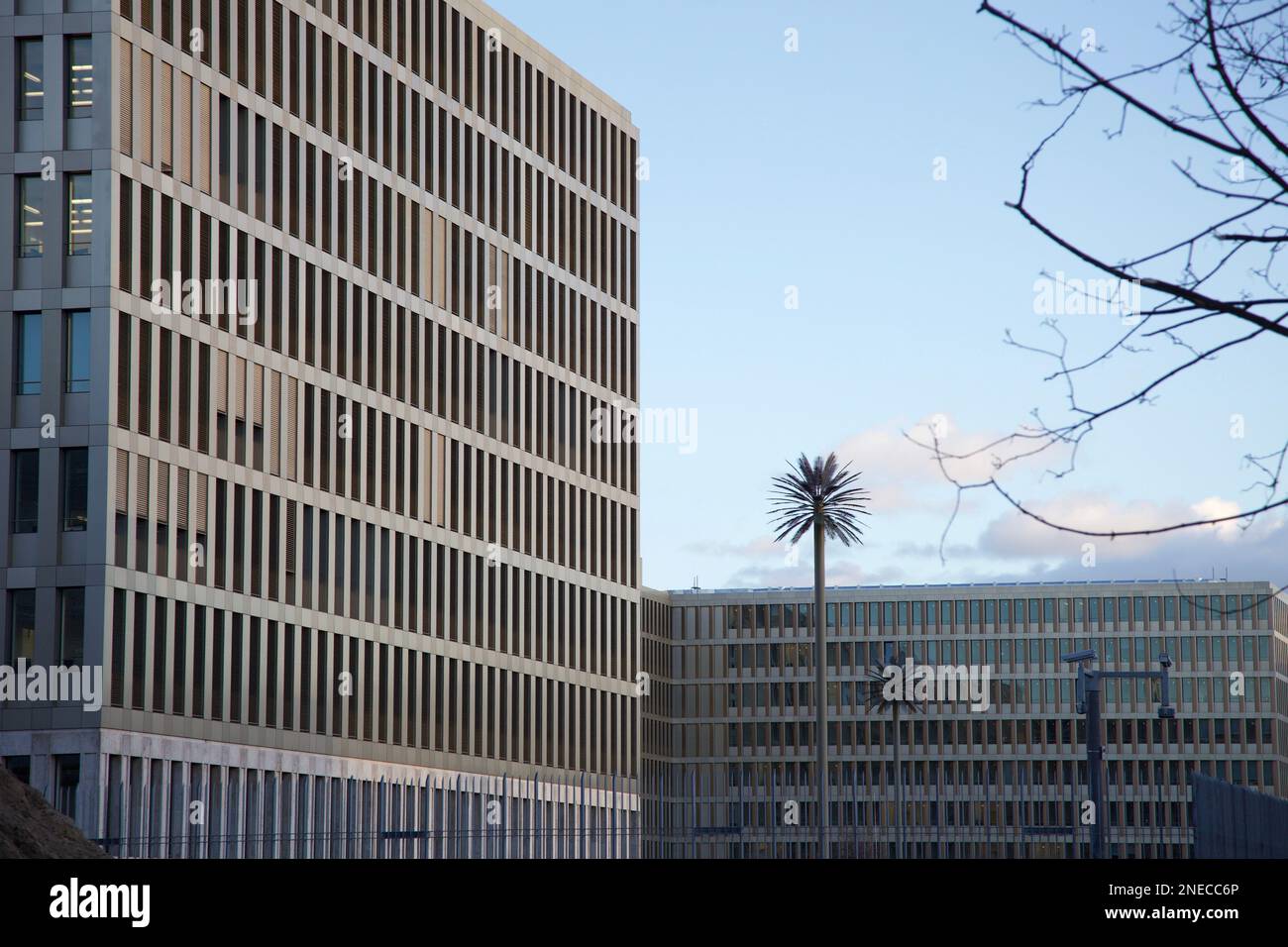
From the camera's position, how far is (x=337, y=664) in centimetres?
5800

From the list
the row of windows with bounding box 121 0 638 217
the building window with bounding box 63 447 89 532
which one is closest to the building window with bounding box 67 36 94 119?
the row of windows with bounding box 121 0 638 217

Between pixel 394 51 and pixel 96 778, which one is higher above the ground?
pixel 394 51

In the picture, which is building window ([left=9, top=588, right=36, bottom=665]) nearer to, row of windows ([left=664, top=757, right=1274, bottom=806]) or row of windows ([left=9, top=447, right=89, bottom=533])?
row of windows ([left=9, top=447, right=89, bottom=533])

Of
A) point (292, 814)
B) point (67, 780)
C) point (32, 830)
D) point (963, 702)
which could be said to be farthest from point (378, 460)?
point (963, 702)

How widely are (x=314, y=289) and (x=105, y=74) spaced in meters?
10.5

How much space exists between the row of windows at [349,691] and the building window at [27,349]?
215 inches

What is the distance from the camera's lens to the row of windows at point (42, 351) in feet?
159

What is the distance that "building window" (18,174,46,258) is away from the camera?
4882cm

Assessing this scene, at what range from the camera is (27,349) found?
1924 inches

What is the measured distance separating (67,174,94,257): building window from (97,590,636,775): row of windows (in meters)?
8.25
